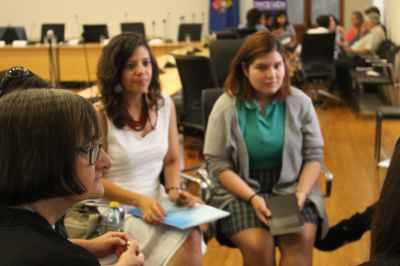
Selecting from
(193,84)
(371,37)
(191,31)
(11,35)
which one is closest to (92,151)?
(193,84)

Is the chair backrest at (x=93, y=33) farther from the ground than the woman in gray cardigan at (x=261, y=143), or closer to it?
farther from the ground

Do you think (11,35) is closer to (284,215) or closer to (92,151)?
(284,215)

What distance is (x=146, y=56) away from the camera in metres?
2.54

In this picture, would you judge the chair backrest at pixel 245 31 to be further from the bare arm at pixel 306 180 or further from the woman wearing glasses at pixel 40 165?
the woman wearing glasses at pixel 40 165

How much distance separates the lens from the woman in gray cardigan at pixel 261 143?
247 centimetres

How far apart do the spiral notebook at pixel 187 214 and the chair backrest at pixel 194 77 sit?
2205 mm

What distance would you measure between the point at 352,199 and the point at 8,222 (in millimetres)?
3413

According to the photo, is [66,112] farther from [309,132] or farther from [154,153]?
[309,132]

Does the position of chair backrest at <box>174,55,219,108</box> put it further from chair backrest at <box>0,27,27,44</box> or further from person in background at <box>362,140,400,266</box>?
chair backrest at <box>0,27,27,44</box>

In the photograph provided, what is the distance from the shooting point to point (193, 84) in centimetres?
459

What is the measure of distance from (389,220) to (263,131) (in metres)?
1.40

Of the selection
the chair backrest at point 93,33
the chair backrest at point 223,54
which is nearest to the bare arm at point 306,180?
the chair backrest at point 223,54

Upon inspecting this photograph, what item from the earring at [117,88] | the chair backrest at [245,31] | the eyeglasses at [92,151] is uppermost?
the chair backrest at [245,31]

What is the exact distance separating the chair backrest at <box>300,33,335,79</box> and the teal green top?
5208mm
